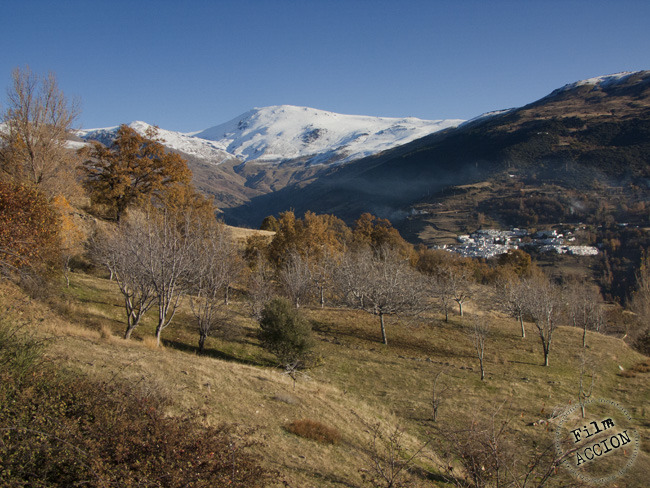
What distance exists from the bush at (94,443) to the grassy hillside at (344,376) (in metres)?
1.11

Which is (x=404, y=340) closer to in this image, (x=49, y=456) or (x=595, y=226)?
(x=49, y=456)

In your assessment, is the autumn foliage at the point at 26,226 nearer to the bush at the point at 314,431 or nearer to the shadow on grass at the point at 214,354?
the shadow on grass at the point at 214,354

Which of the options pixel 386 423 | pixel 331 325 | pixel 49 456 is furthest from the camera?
pixel 331 325

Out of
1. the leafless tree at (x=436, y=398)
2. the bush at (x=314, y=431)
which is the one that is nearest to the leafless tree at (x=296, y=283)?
the leafless tree at (x=436, y=398)

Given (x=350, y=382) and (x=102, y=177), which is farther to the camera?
(x=102, y=177)

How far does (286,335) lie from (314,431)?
9.87 metres

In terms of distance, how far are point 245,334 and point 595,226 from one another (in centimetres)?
19245

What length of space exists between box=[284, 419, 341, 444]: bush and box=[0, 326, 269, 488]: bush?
10.6 ft

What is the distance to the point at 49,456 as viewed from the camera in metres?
4.88

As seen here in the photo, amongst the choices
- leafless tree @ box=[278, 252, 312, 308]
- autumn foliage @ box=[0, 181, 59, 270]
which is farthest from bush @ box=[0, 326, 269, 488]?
leafless tree @ box=[278, 252, 312, 308]

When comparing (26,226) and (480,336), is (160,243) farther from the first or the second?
(480,336)

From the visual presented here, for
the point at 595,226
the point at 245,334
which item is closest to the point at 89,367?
the point at 245,334

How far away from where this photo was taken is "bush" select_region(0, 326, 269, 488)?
486cm

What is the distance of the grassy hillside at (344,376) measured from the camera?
9305mm
